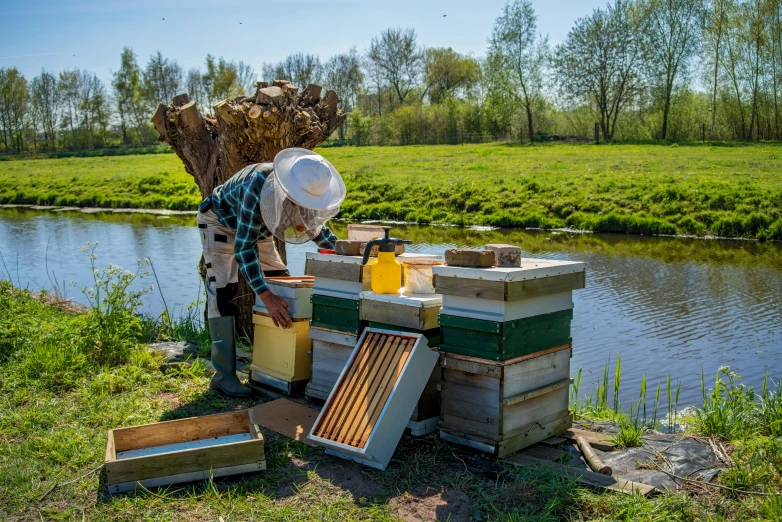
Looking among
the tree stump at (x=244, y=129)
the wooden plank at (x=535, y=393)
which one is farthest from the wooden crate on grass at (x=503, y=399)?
the tree stump at (x=244, y=129)

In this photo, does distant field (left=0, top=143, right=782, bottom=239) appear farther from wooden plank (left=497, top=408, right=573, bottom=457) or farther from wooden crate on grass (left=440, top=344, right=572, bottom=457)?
wooden crate on grass (left=440, top=344, right=572, bottom=457)

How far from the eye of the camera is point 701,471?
431cm

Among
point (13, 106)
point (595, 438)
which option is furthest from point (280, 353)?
point (13, 106)

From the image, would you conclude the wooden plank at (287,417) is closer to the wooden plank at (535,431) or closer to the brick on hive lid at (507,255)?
the wooden plank at (535,431)

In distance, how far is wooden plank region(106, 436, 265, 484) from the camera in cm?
412

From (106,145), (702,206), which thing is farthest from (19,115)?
(702,206)

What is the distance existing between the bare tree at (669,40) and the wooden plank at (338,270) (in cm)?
4122

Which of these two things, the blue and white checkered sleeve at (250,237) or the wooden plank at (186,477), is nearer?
the wooden plank at (186,477)

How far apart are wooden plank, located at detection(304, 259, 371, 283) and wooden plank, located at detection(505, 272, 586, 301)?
1281 millimetres

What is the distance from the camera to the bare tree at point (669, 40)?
4106cm

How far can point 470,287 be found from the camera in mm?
4477

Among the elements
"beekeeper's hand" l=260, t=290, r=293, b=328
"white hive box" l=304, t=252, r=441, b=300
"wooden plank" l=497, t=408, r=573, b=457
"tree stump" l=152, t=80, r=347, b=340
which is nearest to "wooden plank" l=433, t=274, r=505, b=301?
"white hive box" l=304, t=252, r=441, b=300

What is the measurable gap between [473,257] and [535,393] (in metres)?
1.00

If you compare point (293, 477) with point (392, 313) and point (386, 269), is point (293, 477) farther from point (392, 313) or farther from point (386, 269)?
point (386, 269)
